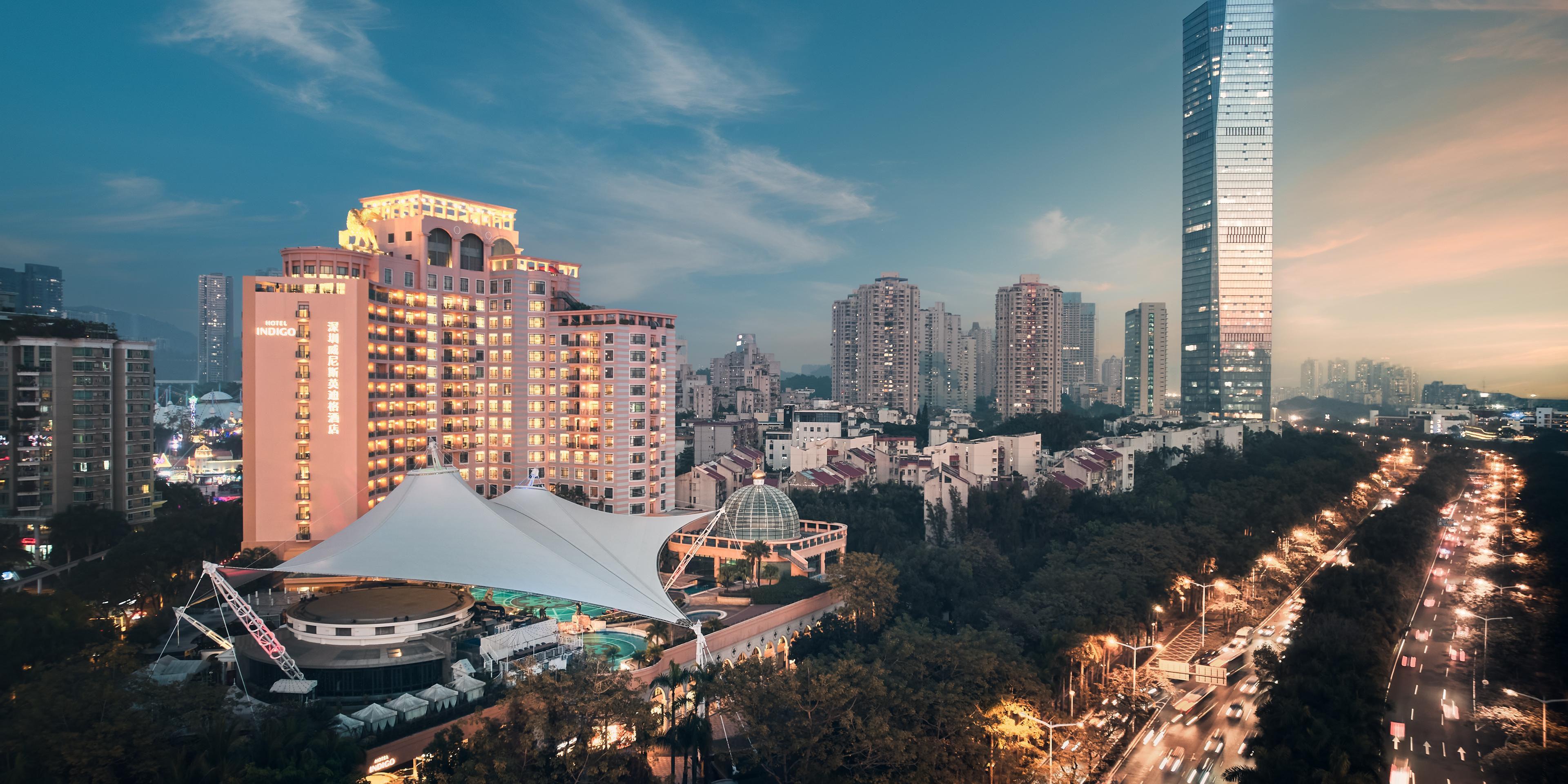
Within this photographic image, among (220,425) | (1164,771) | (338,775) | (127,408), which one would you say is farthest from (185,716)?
(220,425)

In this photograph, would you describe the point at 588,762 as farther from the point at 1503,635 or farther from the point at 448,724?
the point at 1503,635

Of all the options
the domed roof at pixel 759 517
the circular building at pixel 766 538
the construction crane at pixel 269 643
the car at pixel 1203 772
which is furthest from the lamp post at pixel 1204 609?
the construction crane at pixel 269 643

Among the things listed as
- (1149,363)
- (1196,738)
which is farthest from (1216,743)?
(1149,363)

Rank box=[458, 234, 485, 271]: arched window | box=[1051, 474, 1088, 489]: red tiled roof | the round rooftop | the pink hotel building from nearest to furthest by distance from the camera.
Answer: the round rooftop → the pink hotel building → box=[458, 234, 485, 271]: arched window → box=[1051, 474, 1088, 489]: red tiled roof

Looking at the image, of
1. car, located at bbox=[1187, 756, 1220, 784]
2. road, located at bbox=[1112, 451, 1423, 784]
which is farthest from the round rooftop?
car, located at bbox=[1187, 756, 1220, 784]

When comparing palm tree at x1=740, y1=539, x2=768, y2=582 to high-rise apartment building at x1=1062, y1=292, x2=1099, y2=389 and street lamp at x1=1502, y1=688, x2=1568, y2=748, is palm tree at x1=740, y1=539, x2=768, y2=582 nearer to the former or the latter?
street lamp at x1=1502, y1=688, x2=1568, y2=748
